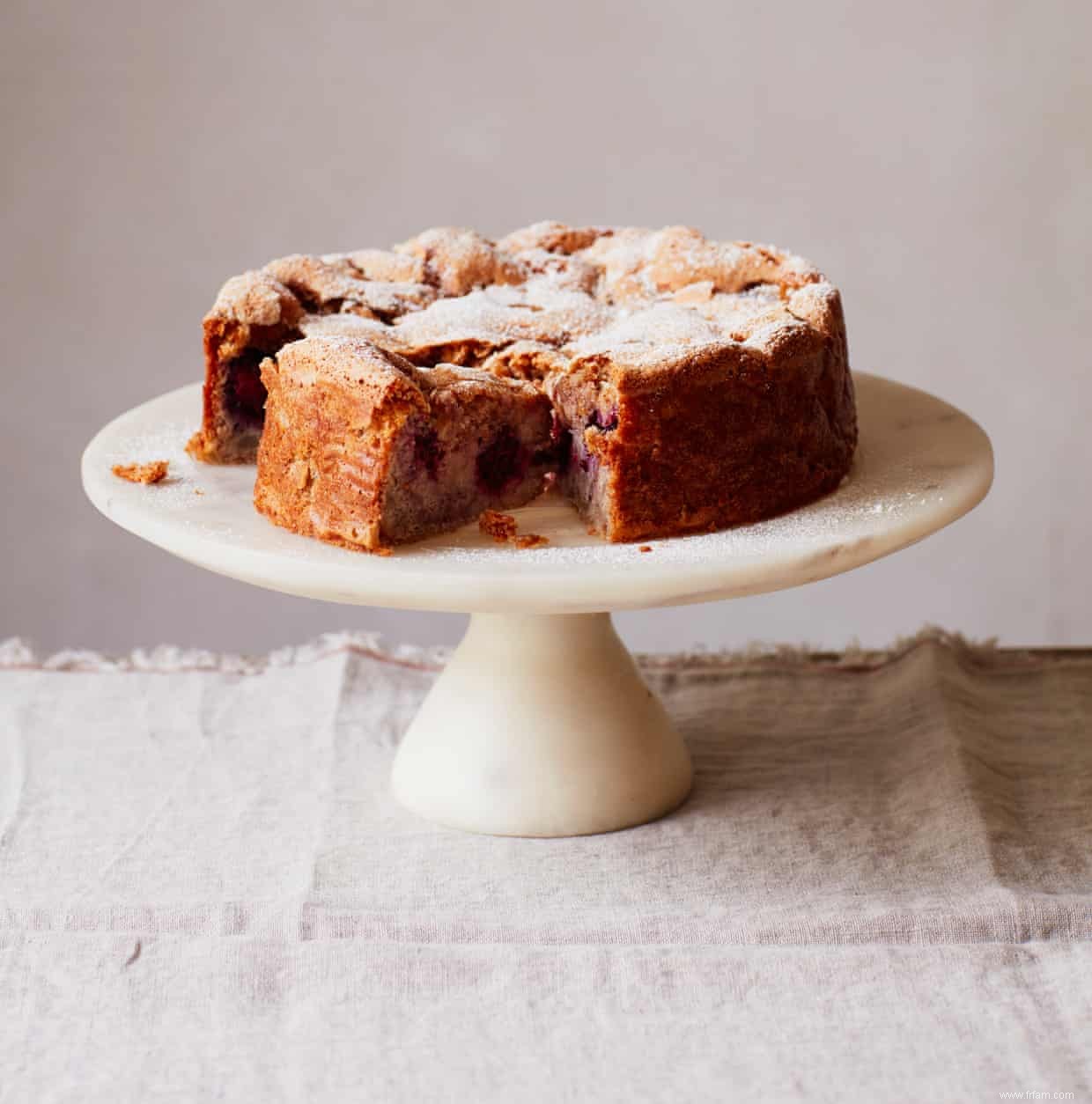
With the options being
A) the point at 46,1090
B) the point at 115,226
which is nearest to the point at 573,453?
the point at 46,1090

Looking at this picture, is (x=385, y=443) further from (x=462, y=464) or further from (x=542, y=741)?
(x=542, y=741)

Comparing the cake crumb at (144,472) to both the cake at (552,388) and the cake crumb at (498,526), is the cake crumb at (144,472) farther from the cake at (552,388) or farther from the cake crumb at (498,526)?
the cake crumb at (498,526)

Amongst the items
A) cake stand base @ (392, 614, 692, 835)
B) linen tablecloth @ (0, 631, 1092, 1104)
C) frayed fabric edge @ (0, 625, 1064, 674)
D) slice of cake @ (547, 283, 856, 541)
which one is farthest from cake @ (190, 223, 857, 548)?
frayed fabric edge @ (0, 625, 1064, 674)

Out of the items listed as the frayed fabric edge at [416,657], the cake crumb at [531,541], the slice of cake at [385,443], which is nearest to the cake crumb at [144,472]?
the slice of cake at [385,443]

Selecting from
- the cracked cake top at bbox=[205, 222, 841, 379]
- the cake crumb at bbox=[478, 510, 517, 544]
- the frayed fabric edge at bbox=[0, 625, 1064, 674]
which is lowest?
the frayed fabric edge at bbox=[0, 625, 1064, 674]

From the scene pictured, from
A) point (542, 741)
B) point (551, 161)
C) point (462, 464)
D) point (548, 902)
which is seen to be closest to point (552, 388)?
point (462, 464)

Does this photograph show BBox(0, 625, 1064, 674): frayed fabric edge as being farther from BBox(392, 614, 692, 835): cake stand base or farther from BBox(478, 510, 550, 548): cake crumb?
BBox(478, 510, 550, 548): cake crumb
